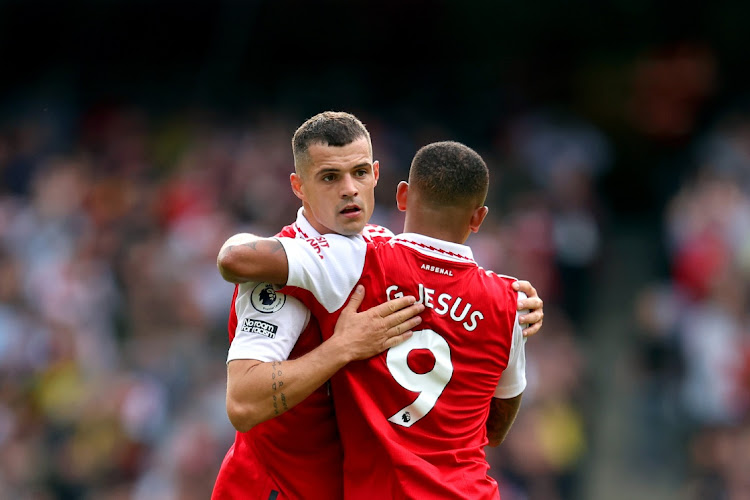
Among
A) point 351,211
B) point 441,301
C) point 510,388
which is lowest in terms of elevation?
point 510,388

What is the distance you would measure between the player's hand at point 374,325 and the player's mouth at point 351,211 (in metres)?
0.24

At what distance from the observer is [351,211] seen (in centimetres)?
371

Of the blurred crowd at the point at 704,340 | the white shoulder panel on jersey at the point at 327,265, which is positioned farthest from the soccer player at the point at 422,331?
the blurred crowd at the point at 704,340

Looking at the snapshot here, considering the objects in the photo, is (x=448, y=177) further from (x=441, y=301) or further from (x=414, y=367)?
(x=414, y=367)

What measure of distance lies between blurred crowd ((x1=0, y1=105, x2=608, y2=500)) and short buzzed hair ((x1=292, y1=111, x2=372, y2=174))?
5.03 meters

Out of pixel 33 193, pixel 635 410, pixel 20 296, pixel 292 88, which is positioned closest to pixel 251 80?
pixel 292 88

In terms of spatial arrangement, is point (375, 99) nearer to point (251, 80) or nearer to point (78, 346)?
point (251, 80)

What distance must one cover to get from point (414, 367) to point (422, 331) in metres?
0.13

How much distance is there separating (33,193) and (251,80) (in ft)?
10.5

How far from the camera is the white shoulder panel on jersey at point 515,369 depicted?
3930 millimetres

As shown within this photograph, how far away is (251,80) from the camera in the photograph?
13.6m

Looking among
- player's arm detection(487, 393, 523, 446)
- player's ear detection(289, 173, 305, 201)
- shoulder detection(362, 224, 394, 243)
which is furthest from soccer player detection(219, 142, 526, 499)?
player's arm detection(487, 393, 523, 446)

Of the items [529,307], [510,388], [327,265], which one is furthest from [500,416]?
[327,265]

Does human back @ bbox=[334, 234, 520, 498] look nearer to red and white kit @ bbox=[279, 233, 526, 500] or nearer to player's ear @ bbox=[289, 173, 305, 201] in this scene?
red and white kit @ bbox=[279, 233, 526, 500]
